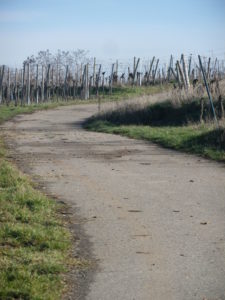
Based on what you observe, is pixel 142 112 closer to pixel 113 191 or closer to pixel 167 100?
pixel 167 100

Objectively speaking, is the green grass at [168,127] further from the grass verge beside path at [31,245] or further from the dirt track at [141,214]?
the grass verge beside path at [31,245]

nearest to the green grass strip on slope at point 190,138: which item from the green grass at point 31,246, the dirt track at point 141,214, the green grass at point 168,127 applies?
the green grass at point 168,127

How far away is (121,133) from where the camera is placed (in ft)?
64.6

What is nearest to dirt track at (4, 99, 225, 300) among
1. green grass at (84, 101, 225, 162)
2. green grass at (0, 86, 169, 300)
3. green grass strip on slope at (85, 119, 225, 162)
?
green grass at (0, 86, 169, 300)

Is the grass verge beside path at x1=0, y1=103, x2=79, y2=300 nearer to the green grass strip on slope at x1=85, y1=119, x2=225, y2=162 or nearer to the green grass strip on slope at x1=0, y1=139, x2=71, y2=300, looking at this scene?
the green grass strip on slope at x1=0, y1=139, x2=71, y2=300

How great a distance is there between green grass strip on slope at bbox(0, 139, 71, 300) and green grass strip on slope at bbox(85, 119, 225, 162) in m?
5.76

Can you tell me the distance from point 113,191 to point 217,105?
1081 centimetres

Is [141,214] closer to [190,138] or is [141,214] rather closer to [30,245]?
[30,245]

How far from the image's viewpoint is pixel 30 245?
6.43m

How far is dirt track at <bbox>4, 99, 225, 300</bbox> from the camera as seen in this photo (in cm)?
544

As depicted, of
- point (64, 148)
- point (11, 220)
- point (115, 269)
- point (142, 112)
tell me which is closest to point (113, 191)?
point (11, 220)

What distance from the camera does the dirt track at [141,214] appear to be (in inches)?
214

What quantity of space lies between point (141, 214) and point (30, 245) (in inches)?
79.7

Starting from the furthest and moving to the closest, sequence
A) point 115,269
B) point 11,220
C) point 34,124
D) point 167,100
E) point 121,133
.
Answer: point 34,124, point 167,100, point 121,133, point 11,220, point 115,269
